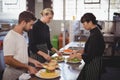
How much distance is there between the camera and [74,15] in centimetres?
688

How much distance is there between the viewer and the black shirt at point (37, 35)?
3.02m

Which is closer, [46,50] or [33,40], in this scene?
[33,40]

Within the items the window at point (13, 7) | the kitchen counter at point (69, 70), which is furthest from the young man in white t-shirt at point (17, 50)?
the window at point (13, 7)

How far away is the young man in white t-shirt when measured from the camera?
2162mm

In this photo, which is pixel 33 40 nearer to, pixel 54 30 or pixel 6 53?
pixel 6 53

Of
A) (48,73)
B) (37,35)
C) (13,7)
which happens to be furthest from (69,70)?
(13,7)

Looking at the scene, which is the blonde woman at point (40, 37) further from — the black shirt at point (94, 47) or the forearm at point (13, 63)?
the forearm at point (13, 63)

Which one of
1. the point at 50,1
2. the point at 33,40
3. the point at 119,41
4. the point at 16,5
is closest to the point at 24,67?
the point at 33,40

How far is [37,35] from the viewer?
10.1ft

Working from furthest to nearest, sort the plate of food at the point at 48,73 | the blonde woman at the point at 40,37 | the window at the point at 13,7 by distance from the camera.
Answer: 1. the window at the point at 13,7
2. the blonde woman at the point at 40,37
3. the plate of food at the point at 48,73

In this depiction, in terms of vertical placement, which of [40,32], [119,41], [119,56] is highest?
[40,32]

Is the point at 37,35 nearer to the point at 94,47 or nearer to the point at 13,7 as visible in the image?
the point at 94,47

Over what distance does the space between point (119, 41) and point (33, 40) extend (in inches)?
145

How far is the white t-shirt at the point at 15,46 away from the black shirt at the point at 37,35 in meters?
0.70
